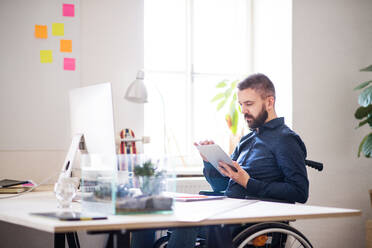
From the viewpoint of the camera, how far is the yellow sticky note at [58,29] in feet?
11.2

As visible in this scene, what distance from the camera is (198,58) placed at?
4270 mm

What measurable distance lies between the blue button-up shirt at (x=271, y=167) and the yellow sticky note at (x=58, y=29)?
1.58 meters

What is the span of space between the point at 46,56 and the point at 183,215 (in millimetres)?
2232

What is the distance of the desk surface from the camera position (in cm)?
137

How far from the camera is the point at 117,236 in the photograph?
1.41m

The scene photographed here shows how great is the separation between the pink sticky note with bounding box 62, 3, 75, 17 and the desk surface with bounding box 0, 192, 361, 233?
70.7 inches

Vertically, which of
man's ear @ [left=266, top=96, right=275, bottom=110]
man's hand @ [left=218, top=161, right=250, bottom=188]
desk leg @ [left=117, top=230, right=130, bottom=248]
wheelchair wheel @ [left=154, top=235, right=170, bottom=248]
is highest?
man's ear @ [left=266, top=96, right=275, bottom=110]

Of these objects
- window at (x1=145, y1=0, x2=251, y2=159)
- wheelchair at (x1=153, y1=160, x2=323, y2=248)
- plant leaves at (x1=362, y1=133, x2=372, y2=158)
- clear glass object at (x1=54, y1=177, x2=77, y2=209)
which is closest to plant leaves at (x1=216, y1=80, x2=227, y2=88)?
window at (x1=145, y1=0, x2=251, y2=159)

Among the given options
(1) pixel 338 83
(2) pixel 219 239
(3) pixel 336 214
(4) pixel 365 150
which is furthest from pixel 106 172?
(1) pixel 338 83

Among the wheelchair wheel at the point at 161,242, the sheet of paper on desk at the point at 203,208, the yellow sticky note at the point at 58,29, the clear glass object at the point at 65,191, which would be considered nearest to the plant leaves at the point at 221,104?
the yellow sticky note at the point at 58,29

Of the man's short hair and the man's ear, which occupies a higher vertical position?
the man's short hair

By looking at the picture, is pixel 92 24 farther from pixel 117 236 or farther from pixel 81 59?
pixel 117 236

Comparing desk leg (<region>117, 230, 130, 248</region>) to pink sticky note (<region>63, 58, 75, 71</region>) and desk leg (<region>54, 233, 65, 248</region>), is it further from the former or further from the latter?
pink sticky note (<region>63, 58, 75, 71</region>)

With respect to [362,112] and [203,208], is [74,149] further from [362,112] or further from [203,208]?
[362,112]
